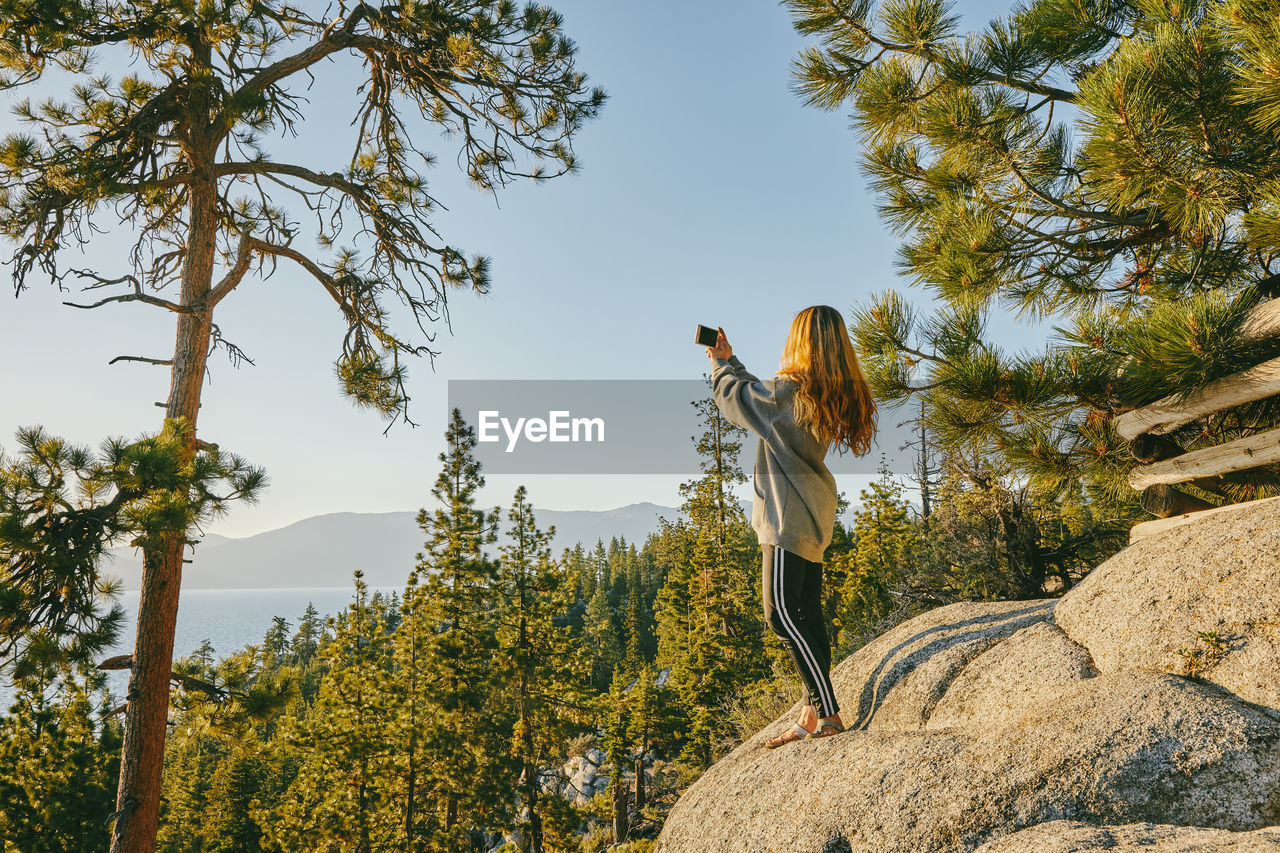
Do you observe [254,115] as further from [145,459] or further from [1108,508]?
[1108,508]

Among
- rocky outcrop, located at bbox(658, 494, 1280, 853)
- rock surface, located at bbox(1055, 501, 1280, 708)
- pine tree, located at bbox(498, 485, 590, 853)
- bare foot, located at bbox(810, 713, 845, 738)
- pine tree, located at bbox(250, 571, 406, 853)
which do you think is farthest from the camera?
pine tree, located at bbox(498, 485, 590, 853)

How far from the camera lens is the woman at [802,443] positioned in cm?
390

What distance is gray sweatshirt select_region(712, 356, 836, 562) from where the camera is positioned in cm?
395

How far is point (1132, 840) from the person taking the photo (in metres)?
2.35

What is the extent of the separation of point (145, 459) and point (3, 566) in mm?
1544

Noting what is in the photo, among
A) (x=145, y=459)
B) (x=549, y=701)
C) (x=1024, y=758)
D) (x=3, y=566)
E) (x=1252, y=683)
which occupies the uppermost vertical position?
(x=145, y=459)

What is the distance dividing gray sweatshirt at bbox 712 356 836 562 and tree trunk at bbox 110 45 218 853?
522 centimetres

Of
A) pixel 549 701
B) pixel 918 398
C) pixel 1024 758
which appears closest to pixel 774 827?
pixel 1024 758

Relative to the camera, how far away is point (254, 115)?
7.62m

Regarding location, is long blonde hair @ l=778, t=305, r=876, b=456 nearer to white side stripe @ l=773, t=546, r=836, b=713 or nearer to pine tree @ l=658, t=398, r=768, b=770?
white side stripe @ l=773, t=546, r=836, b=713

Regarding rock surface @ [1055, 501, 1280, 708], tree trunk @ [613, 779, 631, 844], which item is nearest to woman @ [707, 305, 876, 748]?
rock surface @ [1055, 501, 1280, 708]

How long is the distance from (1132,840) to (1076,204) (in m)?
5.22

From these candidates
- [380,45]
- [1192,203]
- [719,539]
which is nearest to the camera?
[1192,203]

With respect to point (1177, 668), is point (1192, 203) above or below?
above
